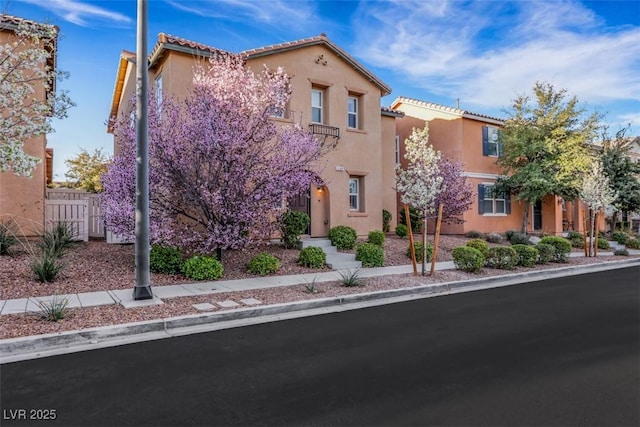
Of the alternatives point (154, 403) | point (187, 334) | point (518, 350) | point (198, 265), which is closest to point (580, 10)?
point (518, 350)

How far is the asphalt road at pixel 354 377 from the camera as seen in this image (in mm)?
3520

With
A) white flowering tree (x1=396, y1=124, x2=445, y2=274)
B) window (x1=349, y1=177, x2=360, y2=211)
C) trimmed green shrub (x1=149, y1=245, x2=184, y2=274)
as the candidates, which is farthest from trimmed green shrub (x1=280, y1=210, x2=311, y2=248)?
trimmed green shrub (x1=149, y1=245, x2=184, y2=274)

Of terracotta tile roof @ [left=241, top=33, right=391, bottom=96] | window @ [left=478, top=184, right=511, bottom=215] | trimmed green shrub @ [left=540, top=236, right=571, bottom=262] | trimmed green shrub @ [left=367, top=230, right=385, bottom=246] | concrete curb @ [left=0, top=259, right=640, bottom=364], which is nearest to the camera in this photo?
concrete curb @ [left=0, top=259, right=640, bottom=364]

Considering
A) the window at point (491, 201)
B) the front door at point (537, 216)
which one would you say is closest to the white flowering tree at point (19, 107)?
the window at point (491, 201)

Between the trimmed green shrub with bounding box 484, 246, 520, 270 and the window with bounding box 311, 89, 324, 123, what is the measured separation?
8.09 meters

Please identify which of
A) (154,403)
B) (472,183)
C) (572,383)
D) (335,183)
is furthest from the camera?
(472,183)

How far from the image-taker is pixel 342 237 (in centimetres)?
1448

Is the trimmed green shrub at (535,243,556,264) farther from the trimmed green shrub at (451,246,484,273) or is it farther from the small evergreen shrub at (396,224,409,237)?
the small evergreen shrub at (396,224,409,237)

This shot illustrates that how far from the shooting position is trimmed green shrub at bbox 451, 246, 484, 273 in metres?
12.2

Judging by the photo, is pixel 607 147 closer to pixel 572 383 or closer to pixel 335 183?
pixel 335 183

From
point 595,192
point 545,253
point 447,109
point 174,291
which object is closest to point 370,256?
point 174,291

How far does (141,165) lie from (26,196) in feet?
25.4

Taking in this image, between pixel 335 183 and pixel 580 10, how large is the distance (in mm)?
10114

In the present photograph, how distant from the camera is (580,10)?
43.3 ft
